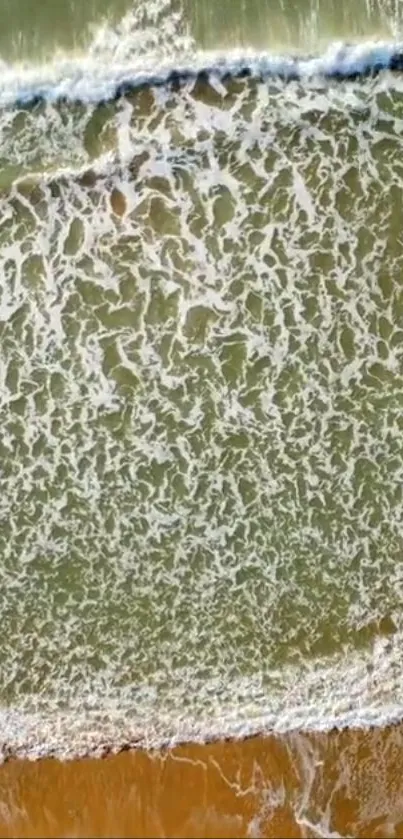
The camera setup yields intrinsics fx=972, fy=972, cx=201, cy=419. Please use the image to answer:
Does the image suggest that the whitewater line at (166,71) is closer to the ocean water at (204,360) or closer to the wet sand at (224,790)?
the ocean water at (204,360)

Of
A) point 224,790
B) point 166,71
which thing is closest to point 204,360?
point 166,71

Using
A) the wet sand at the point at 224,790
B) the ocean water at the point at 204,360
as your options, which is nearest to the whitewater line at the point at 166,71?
the ocean water at the point at 204,360

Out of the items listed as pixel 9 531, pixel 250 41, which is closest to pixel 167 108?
pixel 250 41

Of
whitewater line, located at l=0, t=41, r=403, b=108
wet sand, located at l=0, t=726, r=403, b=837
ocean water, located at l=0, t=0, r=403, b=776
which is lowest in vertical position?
wet sand, located at l=0, t=726, r=403, b=837

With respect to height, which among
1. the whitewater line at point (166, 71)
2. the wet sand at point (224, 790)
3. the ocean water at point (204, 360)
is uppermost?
the whitewater line at point (166, 71)

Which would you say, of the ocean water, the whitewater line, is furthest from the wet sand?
the whitewater line

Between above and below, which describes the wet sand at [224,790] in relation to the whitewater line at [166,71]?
below

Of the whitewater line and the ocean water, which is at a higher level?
the whitewater line

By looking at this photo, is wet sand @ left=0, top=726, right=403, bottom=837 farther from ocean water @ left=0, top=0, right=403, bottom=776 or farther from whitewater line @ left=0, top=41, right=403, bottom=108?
whitewater line @ left=0, top=41, right=403, bottom=108
